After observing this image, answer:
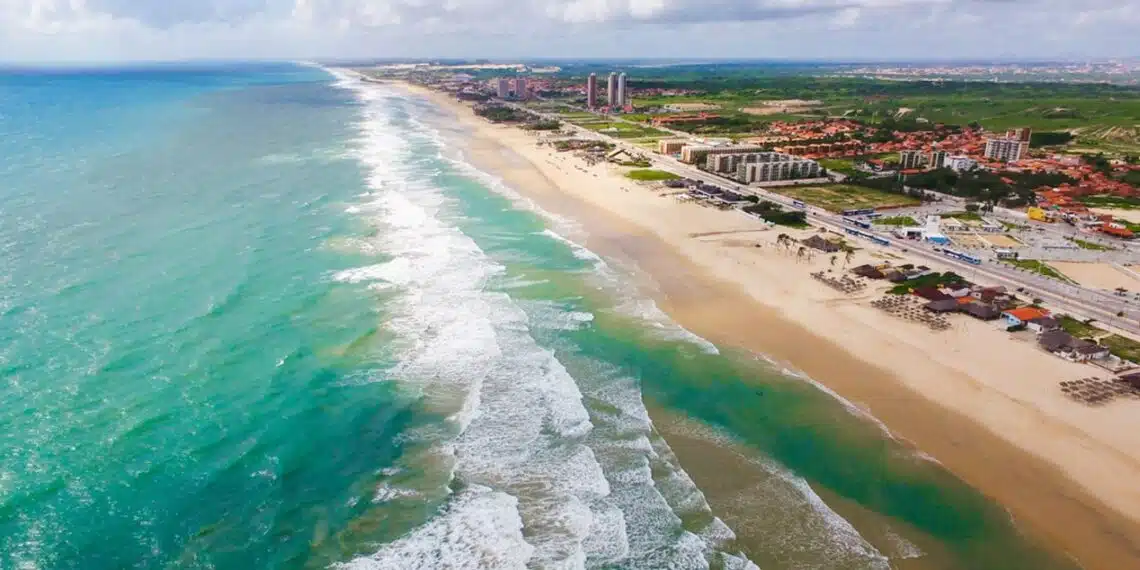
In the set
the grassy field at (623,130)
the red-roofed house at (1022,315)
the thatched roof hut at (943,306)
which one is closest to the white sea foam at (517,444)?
the thatched roof hut at (943,306)

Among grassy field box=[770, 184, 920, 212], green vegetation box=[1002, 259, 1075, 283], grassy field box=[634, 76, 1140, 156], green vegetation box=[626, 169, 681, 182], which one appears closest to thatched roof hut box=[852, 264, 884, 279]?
green vegetation box=[1002, 259, 1075, 283]

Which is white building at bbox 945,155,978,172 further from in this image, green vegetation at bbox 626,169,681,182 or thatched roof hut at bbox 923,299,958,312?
thatched roof hut at bbox 923,299,958,312

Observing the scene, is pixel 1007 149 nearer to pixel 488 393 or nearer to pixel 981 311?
pixel 981 311

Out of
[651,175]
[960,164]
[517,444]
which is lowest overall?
[517,444]

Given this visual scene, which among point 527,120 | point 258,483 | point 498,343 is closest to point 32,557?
point 258,483

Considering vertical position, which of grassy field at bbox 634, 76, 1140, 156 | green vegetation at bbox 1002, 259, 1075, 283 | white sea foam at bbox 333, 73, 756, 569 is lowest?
white sea foam at bbox 333, 73, 756, 569

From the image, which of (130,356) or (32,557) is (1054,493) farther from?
(130,356)

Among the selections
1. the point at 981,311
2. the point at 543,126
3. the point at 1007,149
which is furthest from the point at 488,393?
the point at 543,126

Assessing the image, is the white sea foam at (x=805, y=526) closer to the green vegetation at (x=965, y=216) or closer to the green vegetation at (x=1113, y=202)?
the green vegetation at (x=965, y=216)
